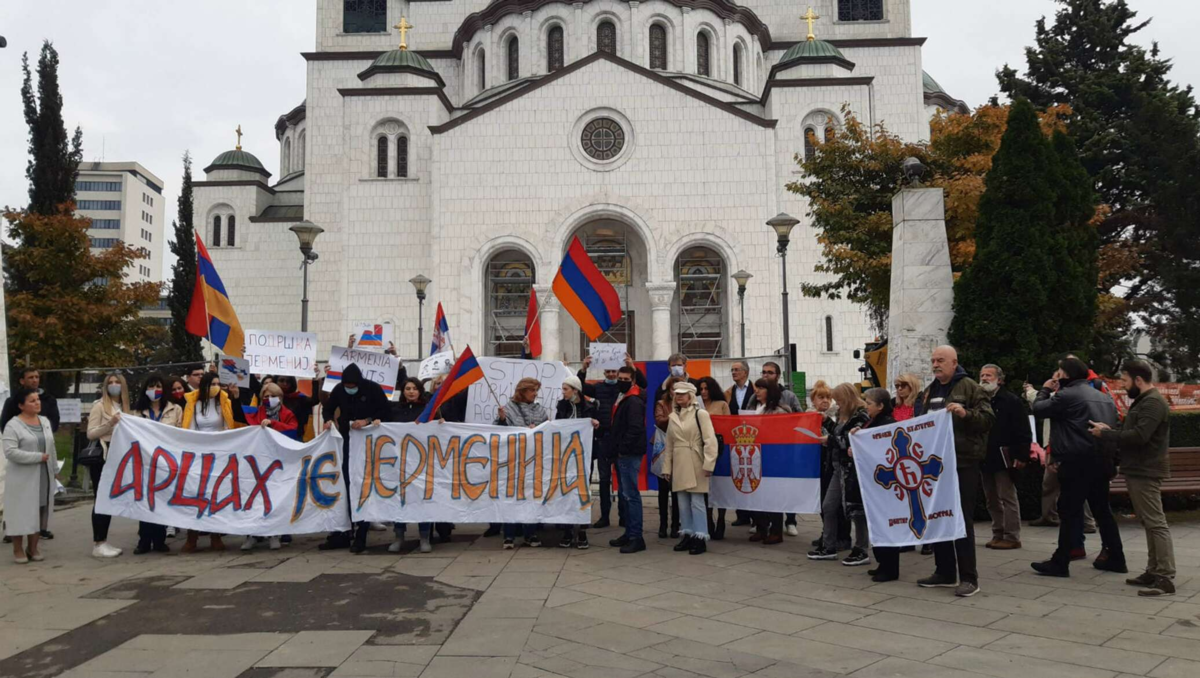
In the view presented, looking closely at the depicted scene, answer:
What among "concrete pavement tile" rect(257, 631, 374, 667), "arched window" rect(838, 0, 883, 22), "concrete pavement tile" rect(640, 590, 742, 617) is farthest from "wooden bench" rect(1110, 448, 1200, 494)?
"arched window" rect(838, 0, 883, 22)

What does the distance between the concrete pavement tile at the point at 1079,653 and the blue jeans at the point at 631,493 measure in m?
3.70

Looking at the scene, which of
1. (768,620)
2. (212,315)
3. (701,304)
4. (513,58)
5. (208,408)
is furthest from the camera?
(513,58)

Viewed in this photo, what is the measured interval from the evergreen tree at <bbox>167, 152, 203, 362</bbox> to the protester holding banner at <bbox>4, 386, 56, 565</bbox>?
97.3 feet

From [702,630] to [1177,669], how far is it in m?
2.54

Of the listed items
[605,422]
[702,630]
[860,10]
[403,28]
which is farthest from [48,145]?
[860,10]

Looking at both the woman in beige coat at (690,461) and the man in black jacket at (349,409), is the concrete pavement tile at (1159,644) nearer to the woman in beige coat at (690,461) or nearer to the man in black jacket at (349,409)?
the woman in beige coat at (690,461)

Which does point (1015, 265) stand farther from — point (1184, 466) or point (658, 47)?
point (658, 47)

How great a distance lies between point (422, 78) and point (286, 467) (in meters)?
28.8

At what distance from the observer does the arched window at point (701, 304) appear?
31.1m

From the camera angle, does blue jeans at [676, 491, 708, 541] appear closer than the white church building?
Yes

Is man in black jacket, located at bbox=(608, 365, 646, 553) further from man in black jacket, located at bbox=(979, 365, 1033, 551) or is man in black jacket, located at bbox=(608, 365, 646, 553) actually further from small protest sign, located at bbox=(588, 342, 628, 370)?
man in black jacket, located at bbox=(979, 365, 1033, 551)

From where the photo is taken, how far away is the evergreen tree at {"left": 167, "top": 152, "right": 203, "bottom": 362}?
119 ft

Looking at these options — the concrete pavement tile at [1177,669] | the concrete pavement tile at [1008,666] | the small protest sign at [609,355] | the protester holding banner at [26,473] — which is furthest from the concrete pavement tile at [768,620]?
the protester holding banner at [26,473]

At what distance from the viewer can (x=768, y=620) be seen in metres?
5.57
